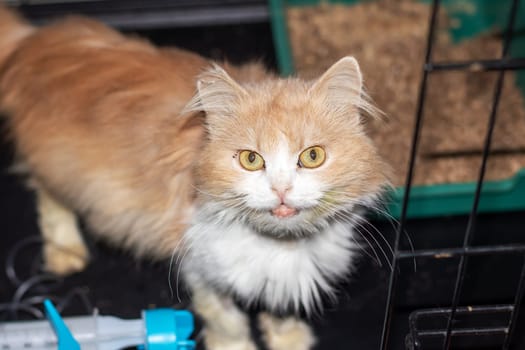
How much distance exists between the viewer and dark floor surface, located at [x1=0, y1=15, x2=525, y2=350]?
220 cm

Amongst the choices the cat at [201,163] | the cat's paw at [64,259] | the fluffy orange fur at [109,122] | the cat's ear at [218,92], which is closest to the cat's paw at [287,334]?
the cat at [201,163]

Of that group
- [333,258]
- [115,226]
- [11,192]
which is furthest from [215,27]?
[333,258]

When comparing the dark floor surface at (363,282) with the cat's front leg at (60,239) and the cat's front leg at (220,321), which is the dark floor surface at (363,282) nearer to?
the cat's front leg at (60,239)

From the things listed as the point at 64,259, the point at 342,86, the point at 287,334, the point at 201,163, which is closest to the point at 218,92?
the point at 201,163

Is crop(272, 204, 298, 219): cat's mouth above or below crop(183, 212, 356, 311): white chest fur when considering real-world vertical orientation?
above

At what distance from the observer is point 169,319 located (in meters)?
1.85

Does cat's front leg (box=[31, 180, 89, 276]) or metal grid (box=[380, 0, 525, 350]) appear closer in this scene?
metal grid (box=[380, 0, 525, 350])

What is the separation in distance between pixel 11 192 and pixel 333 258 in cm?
159

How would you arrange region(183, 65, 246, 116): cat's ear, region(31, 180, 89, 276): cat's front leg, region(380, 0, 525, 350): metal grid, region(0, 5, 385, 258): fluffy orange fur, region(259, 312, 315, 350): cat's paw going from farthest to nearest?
region(31, 180, 89, 276): cat's front leg → region(259, 312, 315, 350): cat's paw → region(0, 5, 385, 258): fluffy orange fur → region(183, 65, 246, 116): cat's ear → region(380, 0, 525, 350): metal grid

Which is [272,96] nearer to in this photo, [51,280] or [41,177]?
[41,177]

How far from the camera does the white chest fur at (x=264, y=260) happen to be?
172 cm

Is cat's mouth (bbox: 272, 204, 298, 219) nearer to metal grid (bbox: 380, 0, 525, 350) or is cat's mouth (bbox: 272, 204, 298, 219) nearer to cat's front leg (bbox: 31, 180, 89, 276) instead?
metal grid (bbox: 380, 0, 525, 350)

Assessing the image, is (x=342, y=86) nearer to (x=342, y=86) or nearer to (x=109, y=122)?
(x=342, y=86)

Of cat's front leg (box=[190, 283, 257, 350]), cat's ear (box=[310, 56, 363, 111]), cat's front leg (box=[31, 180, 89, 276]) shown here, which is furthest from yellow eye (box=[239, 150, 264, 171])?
cat's front leg (box=[31, 180, 89, 276])
